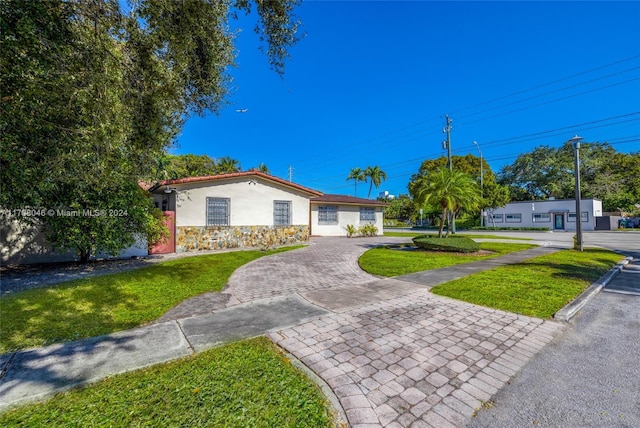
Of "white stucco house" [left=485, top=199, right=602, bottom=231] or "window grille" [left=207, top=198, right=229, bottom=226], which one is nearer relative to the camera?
"window grille" [left=207, top=198, right=229, bottom=226]

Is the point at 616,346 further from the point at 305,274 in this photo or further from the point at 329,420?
the point at 305,274

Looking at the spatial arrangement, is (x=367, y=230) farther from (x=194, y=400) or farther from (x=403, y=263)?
(x=194, y=400)

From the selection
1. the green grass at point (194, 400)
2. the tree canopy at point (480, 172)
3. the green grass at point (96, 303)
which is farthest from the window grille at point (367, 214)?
the green grass at point (194, 400)

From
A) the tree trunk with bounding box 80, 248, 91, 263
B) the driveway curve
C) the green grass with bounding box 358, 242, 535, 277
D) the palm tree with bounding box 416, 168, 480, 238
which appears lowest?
the driveway curve

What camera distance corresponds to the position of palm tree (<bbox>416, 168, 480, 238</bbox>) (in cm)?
1293

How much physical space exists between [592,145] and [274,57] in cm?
5741

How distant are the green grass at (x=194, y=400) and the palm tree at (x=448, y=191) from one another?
12029 millimetres

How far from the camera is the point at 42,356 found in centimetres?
328

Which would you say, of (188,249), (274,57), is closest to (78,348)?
(274,57)

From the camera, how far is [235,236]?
1431 centimetres

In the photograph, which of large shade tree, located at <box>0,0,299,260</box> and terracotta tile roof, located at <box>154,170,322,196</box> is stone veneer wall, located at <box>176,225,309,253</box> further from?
large shade tree, located at <box>0,0,299,260</box>

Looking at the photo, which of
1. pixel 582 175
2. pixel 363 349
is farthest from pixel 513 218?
pixel 363 349

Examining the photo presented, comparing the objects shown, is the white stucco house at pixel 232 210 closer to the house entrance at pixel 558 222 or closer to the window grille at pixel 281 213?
the window grille at pixel 281 213

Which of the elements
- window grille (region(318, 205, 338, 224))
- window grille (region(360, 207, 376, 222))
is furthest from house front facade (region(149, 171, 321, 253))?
window grille (region(360, 207, 376, 222))
